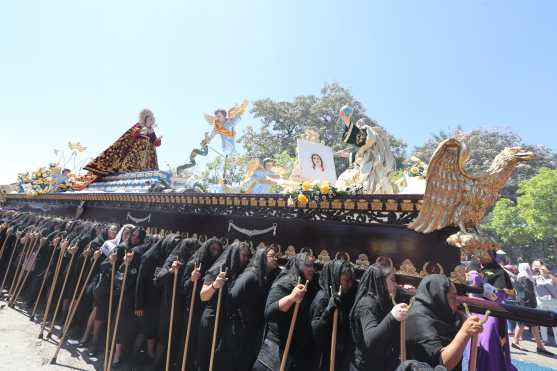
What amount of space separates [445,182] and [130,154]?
43.8ft

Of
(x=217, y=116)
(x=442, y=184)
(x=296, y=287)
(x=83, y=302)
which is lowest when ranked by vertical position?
(x=83, y=302)

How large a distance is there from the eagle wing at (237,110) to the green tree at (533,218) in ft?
74.8

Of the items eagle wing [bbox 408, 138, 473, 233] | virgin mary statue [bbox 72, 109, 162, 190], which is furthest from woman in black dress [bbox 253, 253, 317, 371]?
virgin mary statue [bbox 72, 109, 162, 190]

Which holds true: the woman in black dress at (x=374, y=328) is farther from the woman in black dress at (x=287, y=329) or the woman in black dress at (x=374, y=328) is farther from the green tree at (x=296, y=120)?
the green tree at (x=296, y=120)

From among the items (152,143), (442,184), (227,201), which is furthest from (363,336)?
(152,143)

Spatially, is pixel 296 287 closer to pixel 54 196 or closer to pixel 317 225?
pixel 317 225

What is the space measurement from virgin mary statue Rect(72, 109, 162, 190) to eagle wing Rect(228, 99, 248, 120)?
22.2 ft

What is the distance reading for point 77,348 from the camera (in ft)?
21.0

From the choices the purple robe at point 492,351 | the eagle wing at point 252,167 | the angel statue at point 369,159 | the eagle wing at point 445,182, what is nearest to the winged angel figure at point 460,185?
the eagle wing at point 445,182

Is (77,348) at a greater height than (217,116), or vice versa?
(217,116)

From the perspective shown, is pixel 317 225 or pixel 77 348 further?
pixel 77 348

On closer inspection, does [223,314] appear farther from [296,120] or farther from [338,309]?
[296,120]

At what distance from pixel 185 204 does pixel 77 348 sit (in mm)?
3499

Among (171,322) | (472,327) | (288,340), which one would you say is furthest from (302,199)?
(171,322)
